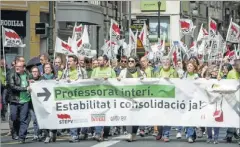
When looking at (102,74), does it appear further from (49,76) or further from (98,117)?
(49,76)

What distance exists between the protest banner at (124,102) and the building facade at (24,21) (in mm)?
15145

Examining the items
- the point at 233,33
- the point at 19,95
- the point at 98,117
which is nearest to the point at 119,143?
the point at 98,117

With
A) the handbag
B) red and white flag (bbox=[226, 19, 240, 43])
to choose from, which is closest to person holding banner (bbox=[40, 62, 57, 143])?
the handbag

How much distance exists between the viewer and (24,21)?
3131 cm

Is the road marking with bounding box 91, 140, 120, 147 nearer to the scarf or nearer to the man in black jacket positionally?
the scarf

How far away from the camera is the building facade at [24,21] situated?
3039 centimetres

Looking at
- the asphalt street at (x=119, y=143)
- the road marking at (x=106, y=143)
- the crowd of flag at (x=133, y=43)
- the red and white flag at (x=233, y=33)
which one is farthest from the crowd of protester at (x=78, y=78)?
the red and white flag at (x=233, y=33)

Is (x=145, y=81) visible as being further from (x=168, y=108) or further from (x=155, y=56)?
(x=155, y=56)

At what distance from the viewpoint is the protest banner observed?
15.1 meters

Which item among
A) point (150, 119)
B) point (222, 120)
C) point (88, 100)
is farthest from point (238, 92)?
point (88, 100)

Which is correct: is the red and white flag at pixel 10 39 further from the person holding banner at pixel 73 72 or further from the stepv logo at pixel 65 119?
the stepv logo at pixel 65 119

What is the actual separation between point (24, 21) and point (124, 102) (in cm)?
1682

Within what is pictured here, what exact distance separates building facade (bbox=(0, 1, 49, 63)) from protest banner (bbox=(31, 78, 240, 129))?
596 inches

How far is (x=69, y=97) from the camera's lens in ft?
50.2
